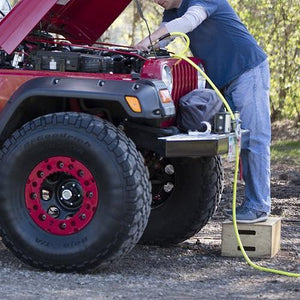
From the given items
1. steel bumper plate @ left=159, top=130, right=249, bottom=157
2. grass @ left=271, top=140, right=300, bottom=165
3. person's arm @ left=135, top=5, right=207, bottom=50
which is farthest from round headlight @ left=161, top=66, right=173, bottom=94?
grass @ left=271, top=140, right=300, bottom=165

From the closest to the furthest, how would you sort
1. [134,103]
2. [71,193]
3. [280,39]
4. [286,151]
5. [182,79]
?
[134,103] < [71,193] < [182,79] < [286,151] < [280,39]

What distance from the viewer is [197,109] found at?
6.25 m

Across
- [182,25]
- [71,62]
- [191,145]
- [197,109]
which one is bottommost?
[191,145]

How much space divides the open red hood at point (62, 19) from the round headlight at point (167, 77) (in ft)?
2.72

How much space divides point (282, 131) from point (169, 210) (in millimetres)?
8785

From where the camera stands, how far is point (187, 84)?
21.9 ft

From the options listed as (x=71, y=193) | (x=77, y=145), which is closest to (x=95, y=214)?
(x=71, y=193)

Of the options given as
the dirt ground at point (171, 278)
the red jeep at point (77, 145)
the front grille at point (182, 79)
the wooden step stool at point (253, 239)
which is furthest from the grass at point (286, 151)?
the red jeep at point (77, 145)

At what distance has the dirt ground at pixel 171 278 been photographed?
544cm

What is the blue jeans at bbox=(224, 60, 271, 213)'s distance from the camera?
6785 mm

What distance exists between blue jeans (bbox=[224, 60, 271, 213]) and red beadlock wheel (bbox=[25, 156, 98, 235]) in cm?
141

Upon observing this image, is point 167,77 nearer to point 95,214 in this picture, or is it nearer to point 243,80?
point 243,80

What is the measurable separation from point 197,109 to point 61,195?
106 cm

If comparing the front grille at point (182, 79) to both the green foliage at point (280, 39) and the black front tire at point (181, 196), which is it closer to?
the black front tire at point (181, 196)
